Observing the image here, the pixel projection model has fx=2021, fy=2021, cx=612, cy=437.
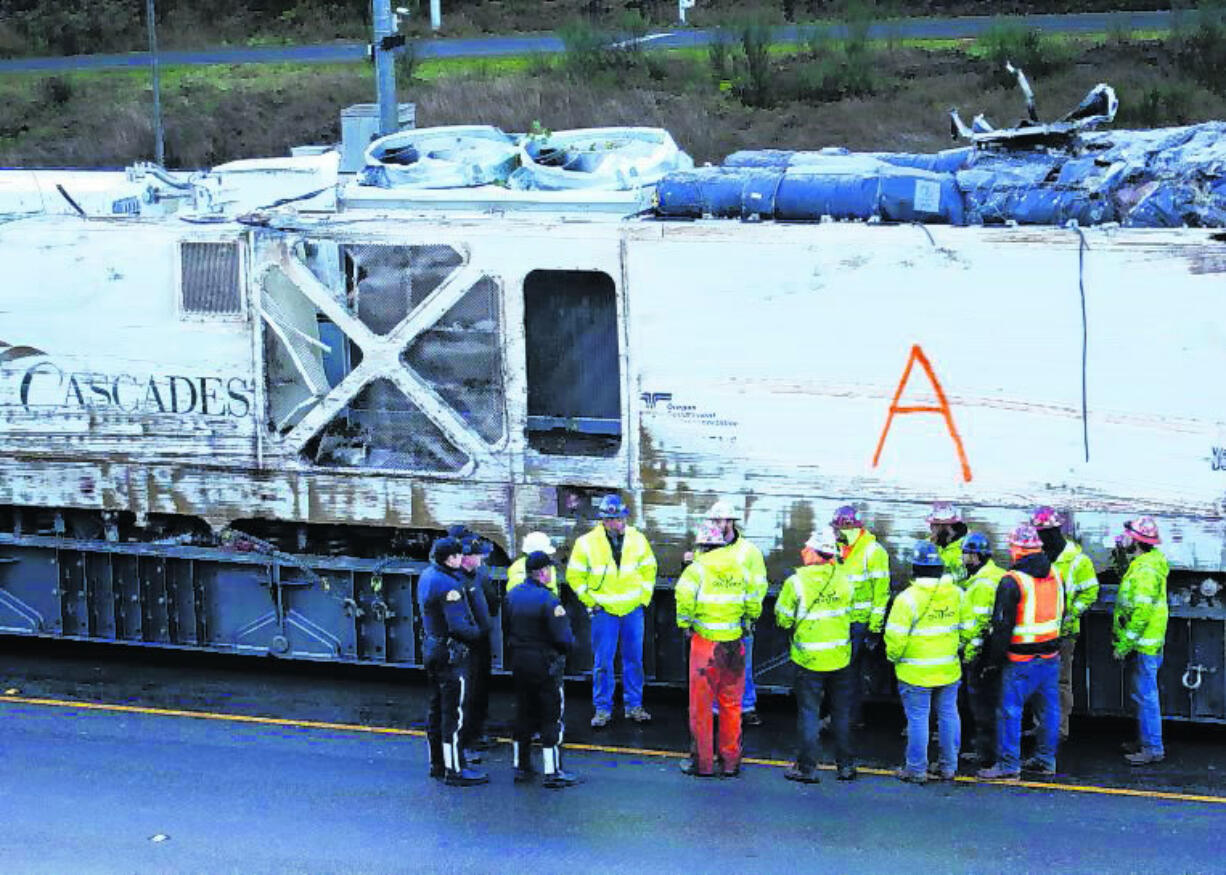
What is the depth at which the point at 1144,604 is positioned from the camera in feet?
37.7

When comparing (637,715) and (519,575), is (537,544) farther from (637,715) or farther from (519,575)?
(637,715)

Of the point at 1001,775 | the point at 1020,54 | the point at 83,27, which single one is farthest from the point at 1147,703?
the point at 83,27

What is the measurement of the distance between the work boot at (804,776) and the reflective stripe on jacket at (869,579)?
2.94ft

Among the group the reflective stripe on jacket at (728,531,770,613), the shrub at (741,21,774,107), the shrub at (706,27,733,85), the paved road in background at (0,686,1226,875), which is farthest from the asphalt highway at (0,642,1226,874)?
the shrub at (706,27,733,85)

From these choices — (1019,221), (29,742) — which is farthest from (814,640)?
(29,742)

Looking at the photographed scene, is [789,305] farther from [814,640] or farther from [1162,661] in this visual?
[1162,661]

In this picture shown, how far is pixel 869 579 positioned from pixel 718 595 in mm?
920

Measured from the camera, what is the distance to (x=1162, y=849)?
34.2ft

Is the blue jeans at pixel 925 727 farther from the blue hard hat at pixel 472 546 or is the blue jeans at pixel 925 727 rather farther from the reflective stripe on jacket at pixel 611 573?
the blue hard hat at pixel 472 546

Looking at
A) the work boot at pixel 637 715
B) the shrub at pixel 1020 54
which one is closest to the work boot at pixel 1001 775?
the work boot at pixel 637 715

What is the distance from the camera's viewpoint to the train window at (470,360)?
43.0ft

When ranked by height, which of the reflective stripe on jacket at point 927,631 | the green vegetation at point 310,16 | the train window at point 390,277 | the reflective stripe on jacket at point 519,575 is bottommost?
the reflective stripe on jacket at point 927,631

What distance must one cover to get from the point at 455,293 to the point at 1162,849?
18.3 ft

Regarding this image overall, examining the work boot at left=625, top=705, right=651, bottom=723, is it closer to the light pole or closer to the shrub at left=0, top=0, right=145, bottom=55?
the light pole
